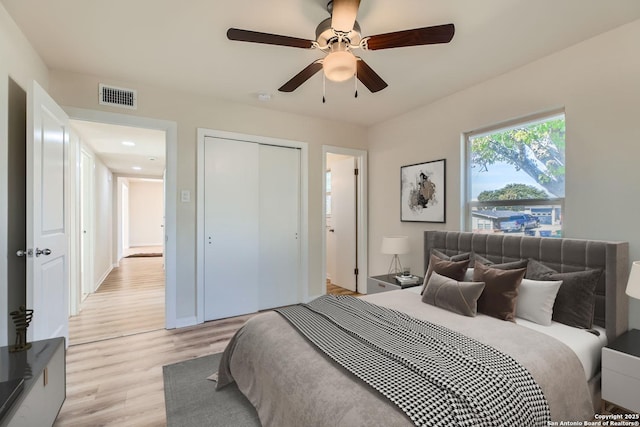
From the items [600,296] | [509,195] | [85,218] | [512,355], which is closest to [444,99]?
[509,195]

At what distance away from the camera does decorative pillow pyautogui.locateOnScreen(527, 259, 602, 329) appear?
203 cm

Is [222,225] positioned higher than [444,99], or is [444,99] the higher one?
[444,99]

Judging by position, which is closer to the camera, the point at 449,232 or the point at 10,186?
the point at 10,186

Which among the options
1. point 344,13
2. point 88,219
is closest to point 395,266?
point 344,13

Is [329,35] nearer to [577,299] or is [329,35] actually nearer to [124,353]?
[577,299]

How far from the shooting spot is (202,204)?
3459 millimetres

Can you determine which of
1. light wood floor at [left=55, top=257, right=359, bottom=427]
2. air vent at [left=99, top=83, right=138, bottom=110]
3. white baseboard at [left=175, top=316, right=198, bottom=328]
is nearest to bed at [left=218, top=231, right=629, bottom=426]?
light wood floor at [left=55, top=257, right=359, bottom=427]

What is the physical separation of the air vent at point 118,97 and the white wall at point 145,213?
876 centimetres

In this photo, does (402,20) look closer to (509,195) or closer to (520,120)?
(520,120)

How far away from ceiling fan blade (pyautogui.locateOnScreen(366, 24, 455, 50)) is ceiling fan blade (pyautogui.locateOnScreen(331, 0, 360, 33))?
0.71ft

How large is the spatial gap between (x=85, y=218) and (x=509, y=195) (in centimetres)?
549

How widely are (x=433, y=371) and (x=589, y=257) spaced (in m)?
1.65

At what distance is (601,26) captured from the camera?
214 cm

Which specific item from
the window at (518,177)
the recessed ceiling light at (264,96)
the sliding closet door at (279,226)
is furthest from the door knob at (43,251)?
the window at (518,177)
